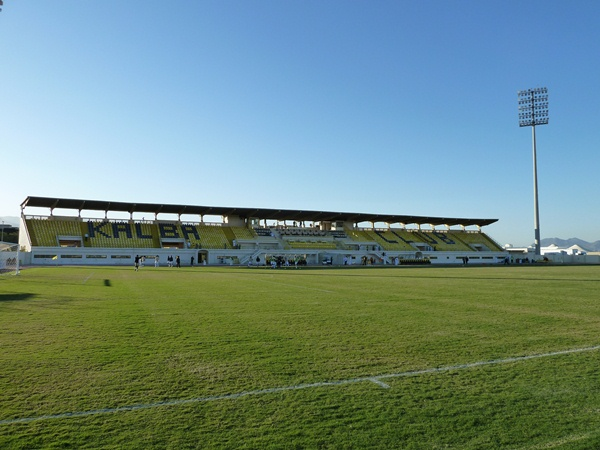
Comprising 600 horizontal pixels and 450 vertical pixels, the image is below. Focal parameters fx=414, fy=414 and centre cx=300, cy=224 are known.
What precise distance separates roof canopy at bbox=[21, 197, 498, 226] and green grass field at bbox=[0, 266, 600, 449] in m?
53.5

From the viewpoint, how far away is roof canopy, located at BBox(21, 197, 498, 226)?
191 ft

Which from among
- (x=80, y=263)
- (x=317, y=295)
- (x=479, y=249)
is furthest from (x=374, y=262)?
(x=317, y=295)

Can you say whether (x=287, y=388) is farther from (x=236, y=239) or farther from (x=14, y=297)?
(x=236, y=239)

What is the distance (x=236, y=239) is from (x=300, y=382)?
60937 millimetres

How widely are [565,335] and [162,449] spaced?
7.87 meters

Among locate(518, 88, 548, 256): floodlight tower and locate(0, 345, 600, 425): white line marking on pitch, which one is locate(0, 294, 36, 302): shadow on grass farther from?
locate(518, 88, 548, 256): floodlight tower

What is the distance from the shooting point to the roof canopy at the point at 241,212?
58.2 m

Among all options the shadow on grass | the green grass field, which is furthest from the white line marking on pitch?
the shadow on grass

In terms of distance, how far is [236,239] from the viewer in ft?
214

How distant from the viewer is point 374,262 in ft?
219

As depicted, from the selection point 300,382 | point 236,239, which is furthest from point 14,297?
point 236,239

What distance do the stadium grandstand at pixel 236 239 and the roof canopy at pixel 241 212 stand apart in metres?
0.12

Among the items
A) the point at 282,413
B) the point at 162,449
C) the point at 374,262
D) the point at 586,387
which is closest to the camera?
the point at 162,449

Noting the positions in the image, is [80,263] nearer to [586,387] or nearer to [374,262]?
[374,262]
